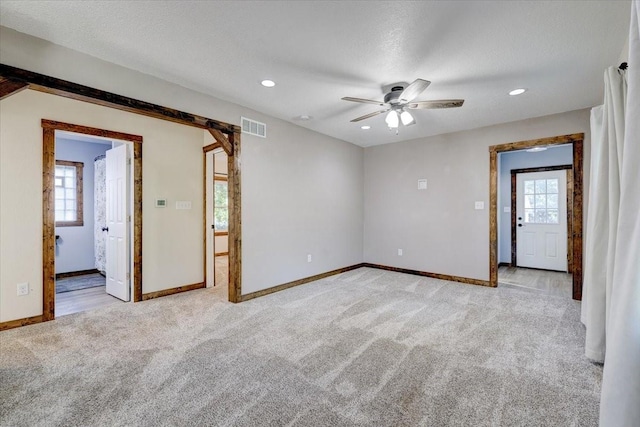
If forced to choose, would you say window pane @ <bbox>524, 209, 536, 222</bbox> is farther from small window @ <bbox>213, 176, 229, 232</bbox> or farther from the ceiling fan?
small window @ <bbox>213, 176, 229, 232</bbox>

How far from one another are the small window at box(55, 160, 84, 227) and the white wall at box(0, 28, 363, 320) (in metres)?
2.51

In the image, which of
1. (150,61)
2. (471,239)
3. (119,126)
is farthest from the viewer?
(471,239)

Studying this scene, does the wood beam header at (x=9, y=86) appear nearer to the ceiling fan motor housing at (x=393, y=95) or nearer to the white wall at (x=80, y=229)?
the ceiling fan motor housing at (x=393, y=95)

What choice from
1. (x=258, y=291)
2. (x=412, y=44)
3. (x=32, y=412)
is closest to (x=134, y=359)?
(x=32, y=412)

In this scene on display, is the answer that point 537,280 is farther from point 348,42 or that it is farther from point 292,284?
point 348,42

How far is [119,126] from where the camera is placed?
12.9ft

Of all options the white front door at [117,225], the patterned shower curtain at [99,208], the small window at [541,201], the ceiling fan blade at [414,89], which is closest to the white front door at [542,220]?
the small window at [541,201]

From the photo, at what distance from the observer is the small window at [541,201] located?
5.81 m

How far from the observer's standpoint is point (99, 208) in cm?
550

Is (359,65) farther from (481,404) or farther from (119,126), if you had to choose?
(119,126)

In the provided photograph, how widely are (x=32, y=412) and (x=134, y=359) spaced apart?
667 mm

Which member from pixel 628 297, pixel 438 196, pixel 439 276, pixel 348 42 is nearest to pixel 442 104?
pixel 348 42

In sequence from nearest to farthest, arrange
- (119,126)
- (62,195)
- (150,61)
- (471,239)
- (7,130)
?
1. (150,61)
2. (7,130)
3. (119,126)
4. (471,239)
5. (62,195)

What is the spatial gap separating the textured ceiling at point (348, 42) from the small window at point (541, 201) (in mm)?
2755
